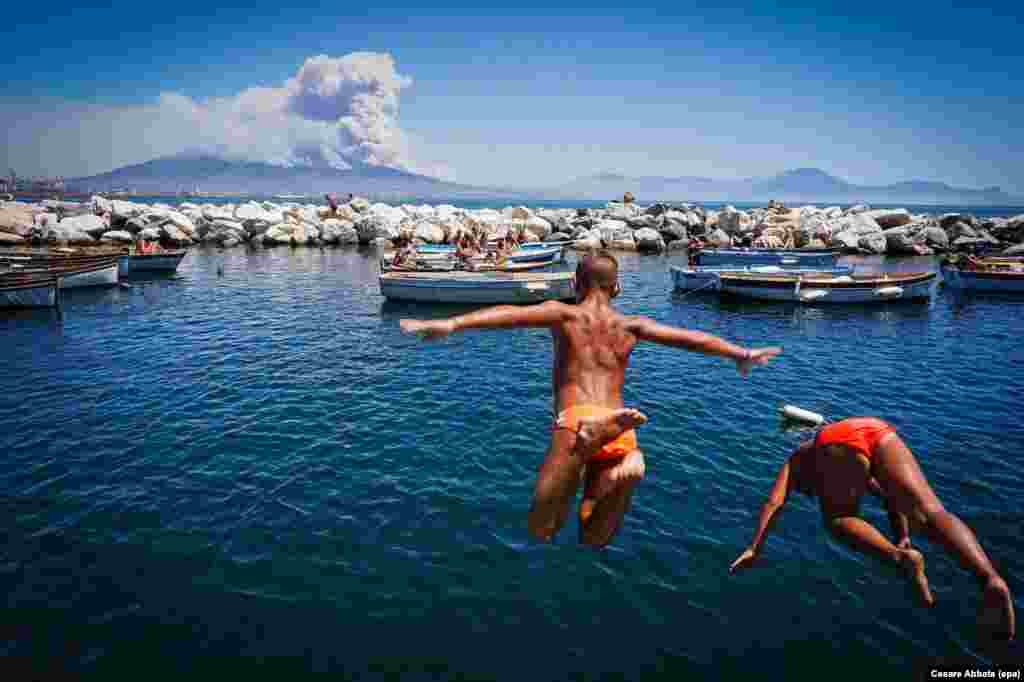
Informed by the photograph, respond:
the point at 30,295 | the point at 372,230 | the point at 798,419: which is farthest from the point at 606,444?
the point at 372,230

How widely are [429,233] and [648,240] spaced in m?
26.6

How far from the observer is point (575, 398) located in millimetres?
5035

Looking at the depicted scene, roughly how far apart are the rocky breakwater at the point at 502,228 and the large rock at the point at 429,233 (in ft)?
0.39

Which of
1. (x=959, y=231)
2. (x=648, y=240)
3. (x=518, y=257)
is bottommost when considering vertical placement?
(x=518, y=257)

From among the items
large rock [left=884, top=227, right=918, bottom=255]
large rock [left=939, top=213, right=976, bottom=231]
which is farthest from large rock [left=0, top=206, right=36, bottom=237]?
large rock [left=939, top=213, right=976, bottom=231]

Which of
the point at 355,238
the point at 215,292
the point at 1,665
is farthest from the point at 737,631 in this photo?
the point at 355,238

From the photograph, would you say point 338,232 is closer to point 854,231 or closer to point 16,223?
point 16,223

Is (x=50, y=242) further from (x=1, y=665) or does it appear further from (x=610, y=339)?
(x=610, y=339)

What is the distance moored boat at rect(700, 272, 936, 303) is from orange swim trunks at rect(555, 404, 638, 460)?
32.5m

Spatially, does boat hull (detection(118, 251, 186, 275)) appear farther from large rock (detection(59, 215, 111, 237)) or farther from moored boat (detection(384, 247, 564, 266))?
large rock (detection(59, 215, 111, 237))

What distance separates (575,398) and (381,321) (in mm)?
26203

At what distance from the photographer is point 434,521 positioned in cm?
1121

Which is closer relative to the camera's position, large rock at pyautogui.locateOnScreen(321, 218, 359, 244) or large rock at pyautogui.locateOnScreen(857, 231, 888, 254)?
large rock at pyautogui.locateOnScreen(857, 231, 888, 254)

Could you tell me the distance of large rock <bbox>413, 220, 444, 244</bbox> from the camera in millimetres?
63500
